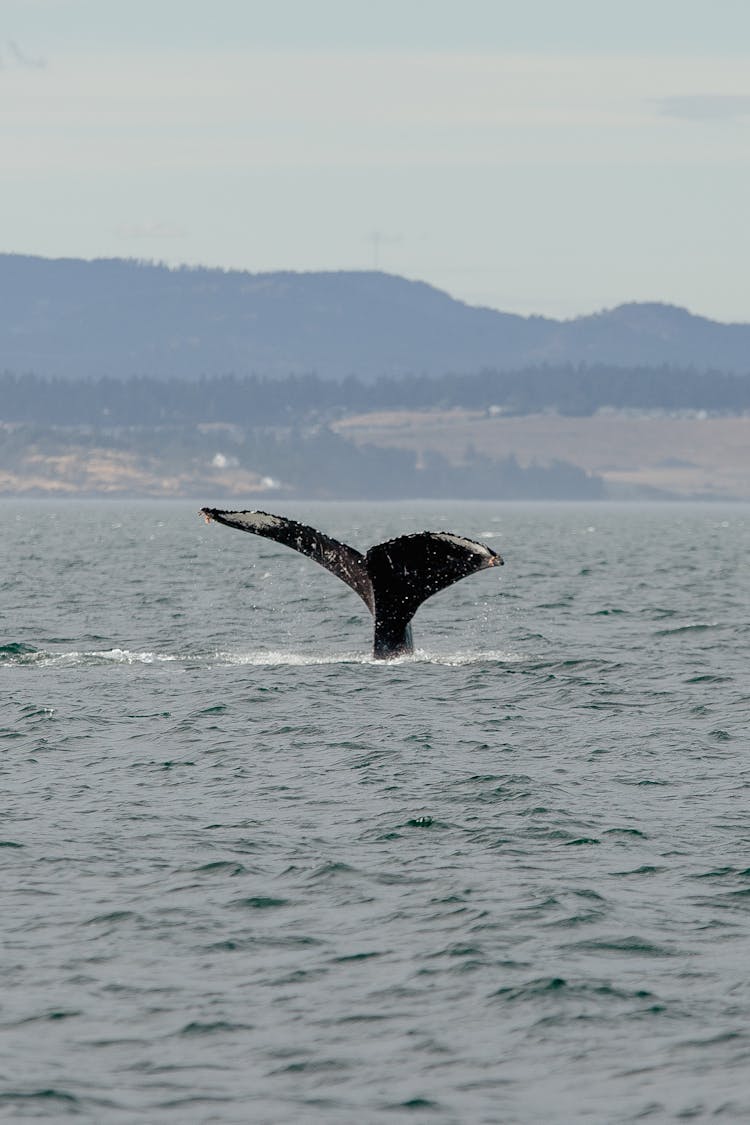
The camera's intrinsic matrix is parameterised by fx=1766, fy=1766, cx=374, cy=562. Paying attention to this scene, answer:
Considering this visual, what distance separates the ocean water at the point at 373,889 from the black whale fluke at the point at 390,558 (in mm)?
1565

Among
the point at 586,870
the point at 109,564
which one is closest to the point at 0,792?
the point at 586,870

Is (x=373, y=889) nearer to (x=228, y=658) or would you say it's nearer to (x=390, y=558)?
(x=390, y=558)

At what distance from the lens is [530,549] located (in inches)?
3538

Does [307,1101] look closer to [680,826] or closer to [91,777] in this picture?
[680,826]

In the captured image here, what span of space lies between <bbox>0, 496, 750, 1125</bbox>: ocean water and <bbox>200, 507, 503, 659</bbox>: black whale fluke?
1565mm

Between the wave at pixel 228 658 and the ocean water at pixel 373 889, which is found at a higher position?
the wave at pixel 228 658

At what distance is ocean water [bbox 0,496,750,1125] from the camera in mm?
10414

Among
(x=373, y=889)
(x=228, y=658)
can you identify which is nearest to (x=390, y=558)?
(x=228, y=658)

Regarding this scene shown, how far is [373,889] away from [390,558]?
953 centimetres

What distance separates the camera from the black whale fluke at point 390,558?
70.0 ft

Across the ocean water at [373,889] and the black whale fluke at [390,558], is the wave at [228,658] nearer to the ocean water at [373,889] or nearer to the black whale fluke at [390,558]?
the ocean water at [373,889]

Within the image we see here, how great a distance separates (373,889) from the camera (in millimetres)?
14055

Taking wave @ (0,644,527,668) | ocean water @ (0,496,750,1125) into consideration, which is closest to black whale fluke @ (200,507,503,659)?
ocean water @ (0,496,750,1125)

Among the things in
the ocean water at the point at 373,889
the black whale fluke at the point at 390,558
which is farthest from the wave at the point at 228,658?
the black whale fluke at the point at 390,558
